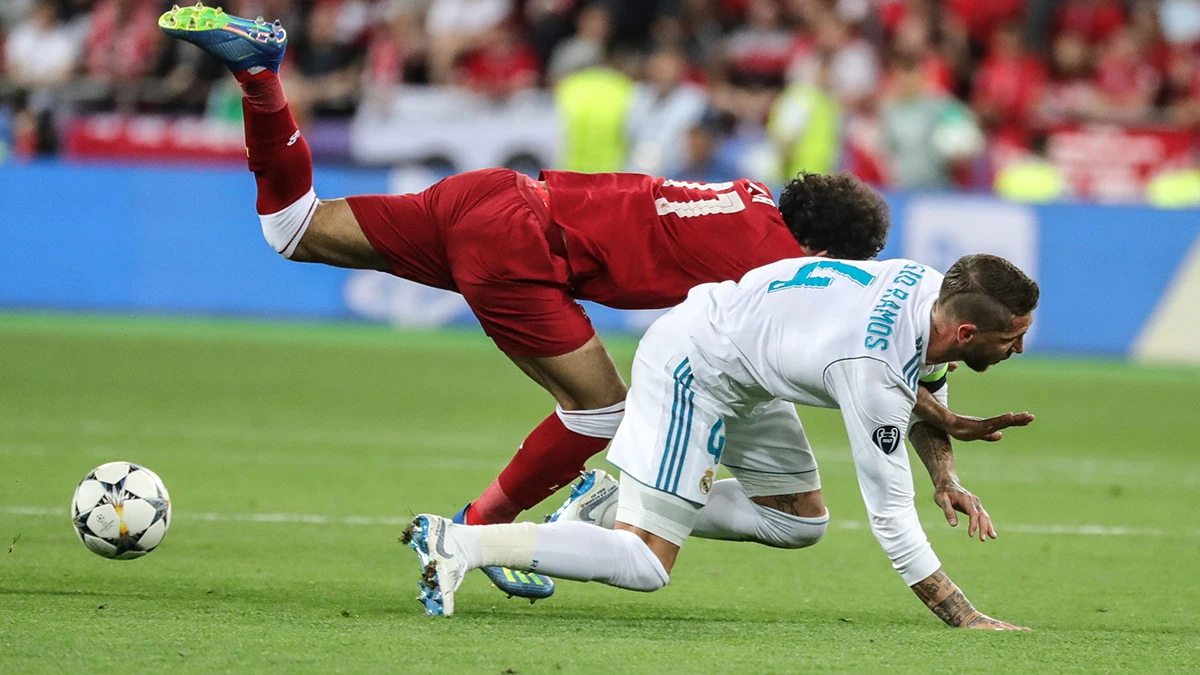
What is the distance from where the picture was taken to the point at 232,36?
575 centimetres

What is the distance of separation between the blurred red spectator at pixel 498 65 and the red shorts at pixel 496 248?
1177 cm

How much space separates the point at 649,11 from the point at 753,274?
13661mm

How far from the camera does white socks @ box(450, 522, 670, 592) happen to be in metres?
4.96

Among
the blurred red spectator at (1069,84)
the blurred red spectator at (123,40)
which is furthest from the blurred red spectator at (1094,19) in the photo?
the blurred red spectator at (123,40)

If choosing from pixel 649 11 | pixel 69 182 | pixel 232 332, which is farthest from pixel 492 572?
pixel 649 11

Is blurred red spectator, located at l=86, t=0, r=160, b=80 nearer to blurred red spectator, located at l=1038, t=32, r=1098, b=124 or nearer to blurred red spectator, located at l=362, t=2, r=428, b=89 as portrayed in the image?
blurred red spectator, located at l=362, t=2, r=428, b=89

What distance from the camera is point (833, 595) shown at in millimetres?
5898

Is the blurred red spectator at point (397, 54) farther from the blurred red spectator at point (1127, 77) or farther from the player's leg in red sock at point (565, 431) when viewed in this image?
the player's leg in red sock at point (565, 431)

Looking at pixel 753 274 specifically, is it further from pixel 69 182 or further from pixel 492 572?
pixel 69 182

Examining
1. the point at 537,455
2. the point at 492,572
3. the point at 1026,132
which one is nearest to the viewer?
the point at 492,572

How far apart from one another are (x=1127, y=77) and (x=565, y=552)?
13436 millimetres

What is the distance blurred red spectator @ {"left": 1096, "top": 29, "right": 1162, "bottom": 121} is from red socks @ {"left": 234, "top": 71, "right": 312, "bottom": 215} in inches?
487

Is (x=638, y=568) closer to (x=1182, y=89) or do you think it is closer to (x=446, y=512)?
(x=446, y=512)

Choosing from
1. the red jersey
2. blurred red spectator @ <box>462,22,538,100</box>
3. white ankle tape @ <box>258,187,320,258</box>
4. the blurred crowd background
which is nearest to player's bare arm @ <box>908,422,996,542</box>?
the red jersey
